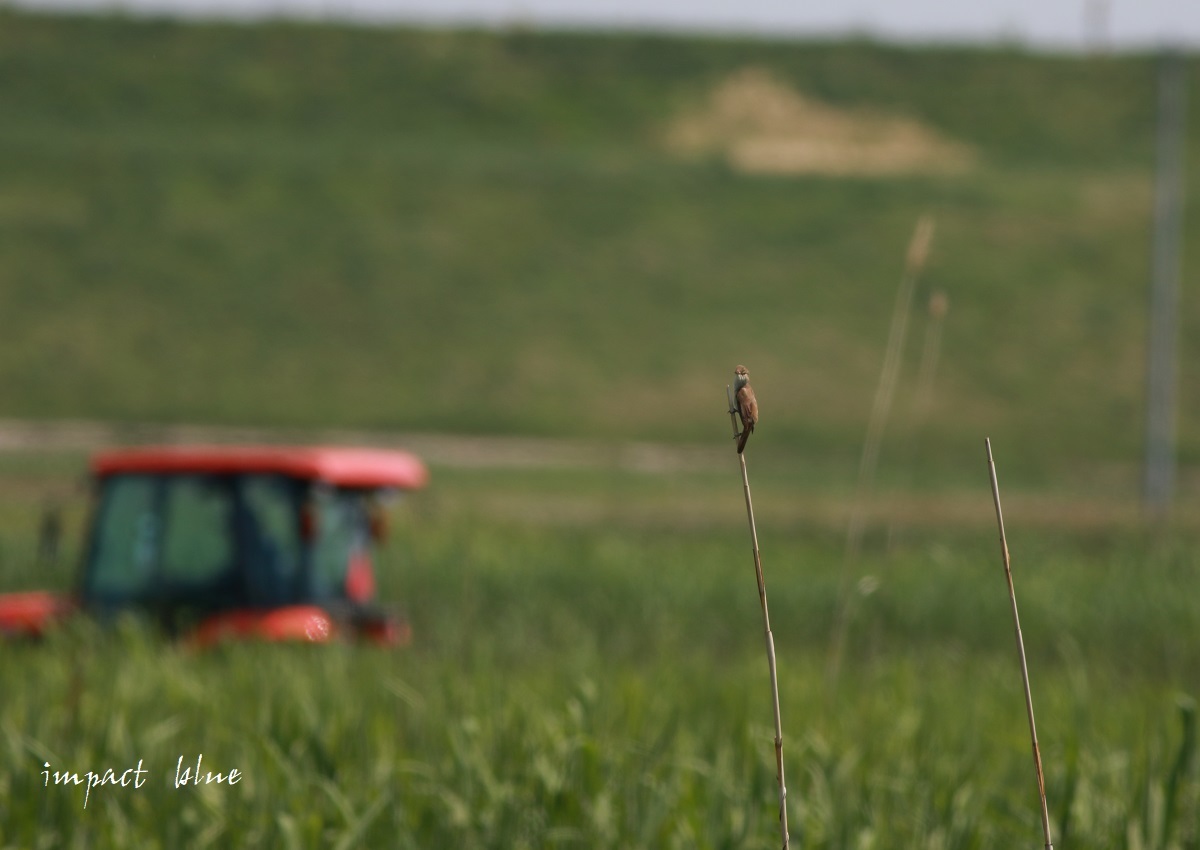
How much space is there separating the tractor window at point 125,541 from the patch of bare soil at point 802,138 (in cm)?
4218

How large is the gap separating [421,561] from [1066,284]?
32.4 m

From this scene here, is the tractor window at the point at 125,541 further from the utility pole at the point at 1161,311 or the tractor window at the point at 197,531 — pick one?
the utility pole at the point at 1161,311

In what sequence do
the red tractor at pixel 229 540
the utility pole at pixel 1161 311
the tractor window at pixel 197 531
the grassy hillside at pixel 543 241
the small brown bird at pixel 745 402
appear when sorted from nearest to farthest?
the small brown bird at pixel 745 402, the red tractor at pixel 229 540, the tractor window at pixel 197 531, the utility pole at pixel 1161 311, the grassy hillside at pixel 543 241

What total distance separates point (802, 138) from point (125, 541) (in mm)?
44439

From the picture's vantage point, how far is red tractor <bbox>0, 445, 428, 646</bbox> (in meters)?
7.95

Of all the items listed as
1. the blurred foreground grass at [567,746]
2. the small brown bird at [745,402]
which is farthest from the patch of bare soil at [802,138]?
the small brown bird at [745,402]

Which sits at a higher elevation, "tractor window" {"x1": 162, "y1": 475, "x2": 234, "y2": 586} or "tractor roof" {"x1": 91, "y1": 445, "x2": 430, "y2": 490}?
"tractor roof" {"x1": 91, "y1": 445, "x2": 430, "y2": 490}

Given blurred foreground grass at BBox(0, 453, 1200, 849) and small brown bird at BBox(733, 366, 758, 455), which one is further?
blurred foreground grass at BBox(0, 453, 1200, 849)

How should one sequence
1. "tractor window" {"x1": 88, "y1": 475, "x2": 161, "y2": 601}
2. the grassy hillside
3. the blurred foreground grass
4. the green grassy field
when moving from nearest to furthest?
the blurred foreground grass
the green grassy field
"tractor window" {"x1": 88, "y1": 475, "x2": 161, "y2": 601}
the grassy hillside

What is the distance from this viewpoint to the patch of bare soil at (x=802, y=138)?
49.5 meters

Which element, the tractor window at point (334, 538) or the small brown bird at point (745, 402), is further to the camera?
the tractor window at point (334, 538)

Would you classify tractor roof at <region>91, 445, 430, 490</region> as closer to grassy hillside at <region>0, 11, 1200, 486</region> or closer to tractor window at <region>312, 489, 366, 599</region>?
tractor window at <region>312, 489, 366, 599</region>

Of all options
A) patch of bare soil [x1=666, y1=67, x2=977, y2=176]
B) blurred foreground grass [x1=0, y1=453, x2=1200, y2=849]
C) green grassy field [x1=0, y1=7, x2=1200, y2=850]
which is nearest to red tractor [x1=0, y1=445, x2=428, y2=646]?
blurred foreground grass [x1=0, y1=453, x2=1200, y2=849]

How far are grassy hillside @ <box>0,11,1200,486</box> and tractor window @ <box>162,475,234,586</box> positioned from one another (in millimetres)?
27186
